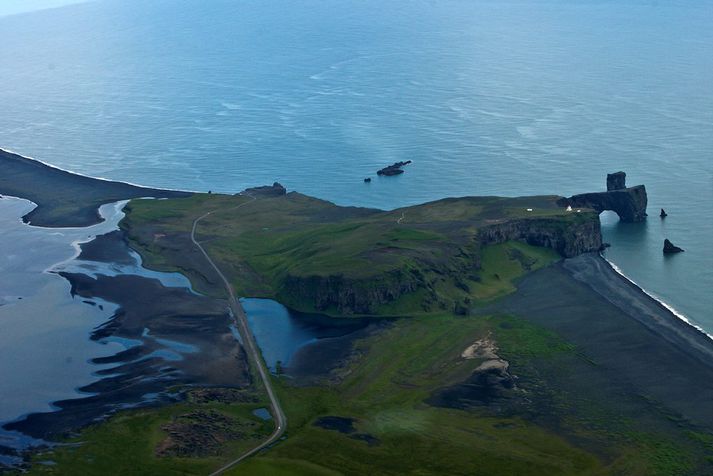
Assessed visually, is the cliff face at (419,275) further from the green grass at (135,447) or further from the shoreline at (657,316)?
the green grass at (135,447)

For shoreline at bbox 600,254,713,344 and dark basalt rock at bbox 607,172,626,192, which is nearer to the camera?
shoreline at bbox 600,254,713,344

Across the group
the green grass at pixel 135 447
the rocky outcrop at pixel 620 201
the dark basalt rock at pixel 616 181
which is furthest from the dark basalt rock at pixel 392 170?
the green grass at pixel 135 447

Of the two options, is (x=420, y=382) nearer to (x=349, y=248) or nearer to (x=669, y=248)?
(x=349, y=248)

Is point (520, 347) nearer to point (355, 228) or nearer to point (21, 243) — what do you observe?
point (355, 228)

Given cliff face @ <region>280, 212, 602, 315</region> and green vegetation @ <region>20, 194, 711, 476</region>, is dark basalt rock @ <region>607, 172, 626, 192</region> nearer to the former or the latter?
green vegetation @ <region>20, 194, 711, 476</region>

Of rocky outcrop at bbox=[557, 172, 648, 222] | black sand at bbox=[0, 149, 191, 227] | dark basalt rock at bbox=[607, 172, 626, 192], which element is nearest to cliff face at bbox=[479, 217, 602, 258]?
rocky outcrop at bbox=[557, 172, 648, 222]

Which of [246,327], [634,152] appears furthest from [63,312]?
[634,152]
